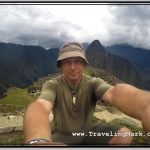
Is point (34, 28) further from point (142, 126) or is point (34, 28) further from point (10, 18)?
point (142, 126)

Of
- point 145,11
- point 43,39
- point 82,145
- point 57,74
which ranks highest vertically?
point 145,11

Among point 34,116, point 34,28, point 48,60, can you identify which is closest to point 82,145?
A: point 34,116

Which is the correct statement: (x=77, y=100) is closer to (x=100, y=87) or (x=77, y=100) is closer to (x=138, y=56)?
(x=100, y=87)

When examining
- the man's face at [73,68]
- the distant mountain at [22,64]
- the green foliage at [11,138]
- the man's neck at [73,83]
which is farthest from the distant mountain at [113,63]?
the green foliage at [11,138]

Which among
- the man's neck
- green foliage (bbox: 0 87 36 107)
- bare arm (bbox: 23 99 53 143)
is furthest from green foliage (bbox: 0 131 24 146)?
the man's neck

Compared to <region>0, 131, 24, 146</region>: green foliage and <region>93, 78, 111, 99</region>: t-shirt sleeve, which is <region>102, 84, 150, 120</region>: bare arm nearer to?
<region>93, 78, 111, 99</region>: t-shirt sleeve

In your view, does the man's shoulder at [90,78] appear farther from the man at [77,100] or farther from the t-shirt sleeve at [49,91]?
the t-shirt sleeve at [49,91]

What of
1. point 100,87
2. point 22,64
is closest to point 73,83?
point 100,87
